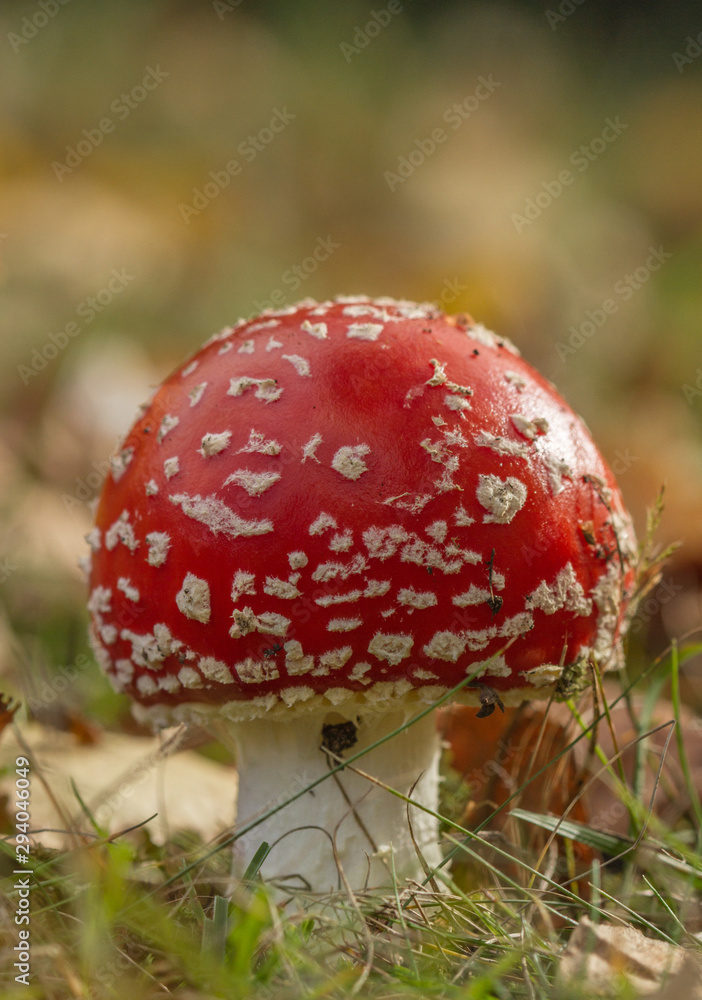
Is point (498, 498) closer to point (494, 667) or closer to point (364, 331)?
point (494, 667)

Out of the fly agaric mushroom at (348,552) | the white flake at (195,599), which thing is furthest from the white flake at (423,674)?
the white flake at (195,599)

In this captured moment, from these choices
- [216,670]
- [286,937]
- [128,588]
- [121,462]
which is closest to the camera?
[286,937]

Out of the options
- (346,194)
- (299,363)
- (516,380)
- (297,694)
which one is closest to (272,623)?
(297,694)

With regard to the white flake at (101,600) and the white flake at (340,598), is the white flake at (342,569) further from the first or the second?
the white flake at (101,600)

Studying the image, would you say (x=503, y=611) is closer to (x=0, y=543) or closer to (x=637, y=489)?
(x=0, y=543)

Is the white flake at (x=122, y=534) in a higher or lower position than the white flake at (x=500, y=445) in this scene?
lower

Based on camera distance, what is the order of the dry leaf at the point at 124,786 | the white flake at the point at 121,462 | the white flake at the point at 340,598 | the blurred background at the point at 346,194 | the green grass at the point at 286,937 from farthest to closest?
the blurred background at the point at 346,194 → the dry leaf at the point at 124,786 → the white flake at the point at 121,462 → the white flake at the point at 340,598 → the green grass at the point at 286,937

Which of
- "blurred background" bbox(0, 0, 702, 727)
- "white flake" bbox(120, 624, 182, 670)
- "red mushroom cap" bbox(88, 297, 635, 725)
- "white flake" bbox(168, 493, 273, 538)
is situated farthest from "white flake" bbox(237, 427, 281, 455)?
"blurred background" bbox(0, 0, 702, 727)
